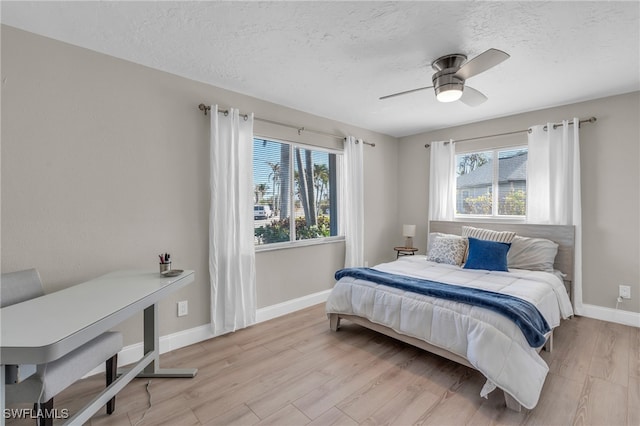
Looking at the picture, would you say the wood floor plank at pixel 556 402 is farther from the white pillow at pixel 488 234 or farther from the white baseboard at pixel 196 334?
the white baseboard at pixel 196 334

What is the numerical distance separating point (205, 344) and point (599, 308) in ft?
14.3

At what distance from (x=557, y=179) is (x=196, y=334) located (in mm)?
4381

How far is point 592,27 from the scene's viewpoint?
200cm

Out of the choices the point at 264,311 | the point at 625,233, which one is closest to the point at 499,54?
the point at 625,233

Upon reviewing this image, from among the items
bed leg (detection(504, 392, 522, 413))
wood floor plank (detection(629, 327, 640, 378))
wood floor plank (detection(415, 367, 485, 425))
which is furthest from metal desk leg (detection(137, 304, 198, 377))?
wood floor plank (detection(629, 327, 640, 378))

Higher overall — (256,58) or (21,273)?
(256,58)

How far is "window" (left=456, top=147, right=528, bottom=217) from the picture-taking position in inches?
155

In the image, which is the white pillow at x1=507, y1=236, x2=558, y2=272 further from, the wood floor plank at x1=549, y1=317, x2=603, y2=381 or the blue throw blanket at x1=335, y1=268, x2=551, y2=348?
the blue throw blanket at x1=335, y1=268, x2=551, y2=348

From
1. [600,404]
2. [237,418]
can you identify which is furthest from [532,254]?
[237,418]

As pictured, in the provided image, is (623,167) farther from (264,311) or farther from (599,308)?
(264,311)

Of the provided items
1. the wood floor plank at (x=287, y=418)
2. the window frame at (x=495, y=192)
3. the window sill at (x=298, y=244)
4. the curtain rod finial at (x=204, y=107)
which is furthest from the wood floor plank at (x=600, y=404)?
the curtain rod finial at (x=204, y=107)

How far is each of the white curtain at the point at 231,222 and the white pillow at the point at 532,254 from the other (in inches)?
119

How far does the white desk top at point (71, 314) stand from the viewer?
1128 millimetres

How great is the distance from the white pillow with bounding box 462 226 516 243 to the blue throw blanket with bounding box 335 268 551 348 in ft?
4.62
